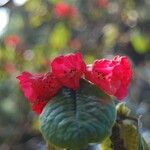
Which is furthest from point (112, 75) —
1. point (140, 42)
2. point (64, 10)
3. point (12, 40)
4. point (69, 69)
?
point (140, 42)

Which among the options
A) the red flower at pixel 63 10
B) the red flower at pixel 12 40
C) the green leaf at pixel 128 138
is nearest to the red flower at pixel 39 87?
the green leaf at pixel 128 138

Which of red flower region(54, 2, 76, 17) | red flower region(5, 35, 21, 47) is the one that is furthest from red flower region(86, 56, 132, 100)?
red flower region(54, 2, 76, 17)

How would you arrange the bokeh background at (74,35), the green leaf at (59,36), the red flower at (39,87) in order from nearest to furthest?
the red flower at (39,87) < the bokeh background at (74,35) < the green leaf at (59,36)

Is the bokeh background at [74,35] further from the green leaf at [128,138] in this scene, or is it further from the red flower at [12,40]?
the green leaf at [128,138]

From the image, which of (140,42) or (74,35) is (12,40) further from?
(140,42)

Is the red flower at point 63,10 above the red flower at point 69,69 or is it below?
below

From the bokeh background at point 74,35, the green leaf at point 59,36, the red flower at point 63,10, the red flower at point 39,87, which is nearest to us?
the red flower at point 39,87

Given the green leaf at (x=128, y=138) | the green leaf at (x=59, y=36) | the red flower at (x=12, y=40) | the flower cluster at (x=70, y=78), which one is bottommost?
the green leaf at (x=59, y=36)

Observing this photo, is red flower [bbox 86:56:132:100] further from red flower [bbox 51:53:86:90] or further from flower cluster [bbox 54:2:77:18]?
flower cluster [bbox 54:2:77:18]
